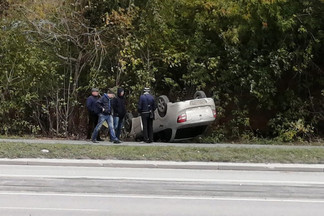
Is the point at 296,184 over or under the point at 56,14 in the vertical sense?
under

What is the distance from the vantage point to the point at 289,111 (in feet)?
56.5

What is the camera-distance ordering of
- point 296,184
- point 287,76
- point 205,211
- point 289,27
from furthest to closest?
point 287,76, point 289,27, point 296,184, point 205,211

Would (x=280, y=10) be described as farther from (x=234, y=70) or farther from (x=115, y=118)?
(x=115, y=118)

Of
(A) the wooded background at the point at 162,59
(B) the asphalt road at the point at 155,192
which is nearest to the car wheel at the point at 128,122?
(A) the wooded background at the point at 162,59

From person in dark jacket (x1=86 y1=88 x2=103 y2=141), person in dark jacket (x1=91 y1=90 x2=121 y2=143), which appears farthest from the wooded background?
person in dark jacket (x1=91 y1=90 x2=121 y2=143)

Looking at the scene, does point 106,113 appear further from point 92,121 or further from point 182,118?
point 182,118

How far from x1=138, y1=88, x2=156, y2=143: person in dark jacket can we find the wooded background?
2418 millimetres

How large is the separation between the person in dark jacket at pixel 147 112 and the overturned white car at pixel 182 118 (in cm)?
50

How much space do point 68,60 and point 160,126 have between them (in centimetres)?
478

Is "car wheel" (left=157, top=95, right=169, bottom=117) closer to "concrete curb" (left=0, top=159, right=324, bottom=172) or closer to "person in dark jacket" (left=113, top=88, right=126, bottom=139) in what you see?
"person in dark jacket" (left=113, top=88, right=126, bottom=139)

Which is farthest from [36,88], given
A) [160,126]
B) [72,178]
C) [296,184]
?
[296,184]

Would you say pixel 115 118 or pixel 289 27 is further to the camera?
pixel 289 27

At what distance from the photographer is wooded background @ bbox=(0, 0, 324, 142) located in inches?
641

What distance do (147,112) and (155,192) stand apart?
6326 mm
